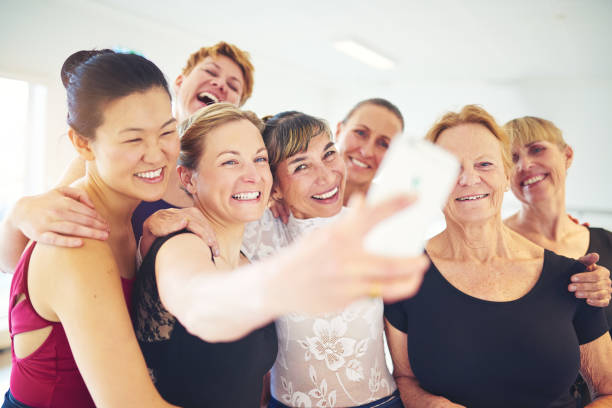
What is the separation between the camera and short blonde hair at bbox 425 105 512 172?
61.0 inches

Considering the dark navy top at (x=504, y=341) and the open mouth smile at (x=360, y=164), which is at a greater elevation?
the open mouth smile at (x=360, y=164)

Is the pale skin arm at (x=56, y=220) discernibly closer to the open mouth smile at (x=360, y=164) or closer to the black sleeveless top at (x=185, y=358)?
the black sleeveless top at (x=185, y=358)

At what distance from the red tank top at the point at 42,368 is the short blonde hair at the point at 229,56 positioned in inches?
64.3

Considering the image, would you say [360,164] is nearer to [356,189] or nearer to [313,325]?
[356,189]

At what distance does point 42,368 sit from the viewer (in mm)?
1085

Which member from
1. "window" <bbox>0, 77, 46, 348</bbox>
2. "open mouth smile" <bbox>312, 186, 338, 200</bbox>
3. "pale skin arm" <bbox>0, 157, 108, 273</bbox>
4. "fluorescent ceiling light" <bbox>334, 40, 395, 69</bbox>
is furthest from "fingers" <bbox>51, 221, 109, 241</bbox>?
"fluorescent ceiling light" <bbox>334, 40, 395, 69</bbox>

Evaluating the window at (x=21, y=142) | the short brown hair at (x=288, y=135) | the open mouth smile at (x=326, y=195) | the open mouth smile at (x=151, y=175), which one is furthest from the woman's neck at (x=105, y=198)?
the window at (x=21, y=142)

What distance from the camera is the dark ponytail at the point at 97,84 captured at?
1.08 metres

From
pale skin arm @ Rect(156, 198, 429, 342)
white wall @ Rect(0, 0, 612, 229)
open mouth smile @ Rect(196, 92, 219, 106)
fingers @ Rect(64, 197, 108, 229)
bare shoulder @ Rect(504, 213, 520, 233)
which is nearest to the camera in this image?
pale skin arm @ Rect(156, 198, 429, 342)

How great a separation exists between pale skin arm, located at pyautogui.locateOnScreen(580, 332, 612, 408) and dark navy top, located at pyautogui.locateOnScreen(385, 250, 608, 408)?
38mm

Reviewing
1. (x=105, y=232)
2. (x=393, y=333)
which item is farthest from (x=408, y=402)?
(x=105, y=232)

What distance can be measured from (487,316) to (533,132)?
1236mm

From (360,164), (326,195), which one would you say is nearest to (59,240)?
(326,195)

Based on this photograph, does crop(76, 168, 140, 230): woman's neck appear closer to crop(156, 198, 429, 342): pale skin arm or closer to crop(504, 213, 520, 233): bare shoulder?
crop(156, 198, 429, 342): pale skin arm
